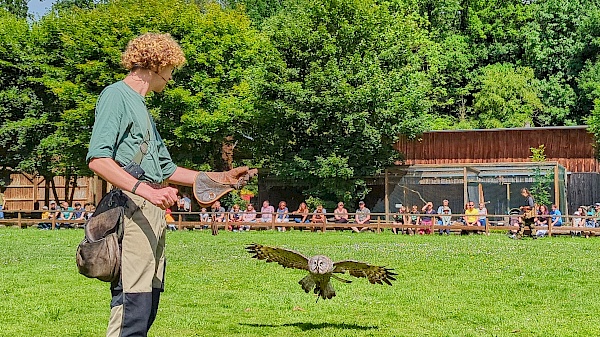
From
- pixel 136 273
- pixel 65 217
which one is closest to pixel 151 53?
pixel 136 273

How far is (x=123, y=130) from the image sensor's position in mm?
4582

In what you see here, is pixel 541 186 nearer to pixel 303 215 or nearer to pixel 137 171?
pixel 303 215

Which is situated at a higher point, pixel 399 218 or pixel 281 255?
pixel 399 218

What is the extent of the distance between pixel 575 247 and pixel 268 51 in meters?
19.0

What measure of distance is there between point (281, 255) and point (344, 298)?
2865 mm

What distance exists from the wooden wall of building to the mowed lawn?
2152 cm

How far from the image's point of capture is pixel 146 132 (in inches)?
187

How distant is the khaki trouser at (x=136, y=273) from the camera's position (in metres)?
4.57

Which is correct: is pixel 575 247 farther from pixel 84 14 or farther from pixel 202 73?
pixel 84 14

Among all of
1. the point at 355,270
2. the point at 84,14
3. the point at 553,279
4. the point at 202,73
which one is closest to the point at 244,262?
the point at 553,279

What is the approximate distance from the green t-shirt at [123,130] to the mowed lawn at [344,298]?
3.92 m

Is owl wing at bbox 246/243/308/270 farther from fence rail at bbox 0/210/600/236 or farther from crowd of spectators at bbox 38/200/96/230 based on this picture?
crowd of spectators at bbox 38/200/96/230

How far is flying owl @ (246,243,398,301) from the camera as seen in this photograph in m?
7.88

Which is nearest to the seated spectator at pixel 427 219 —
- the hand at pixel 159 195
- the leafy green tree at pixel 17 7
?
the hand at pixel 159 195
